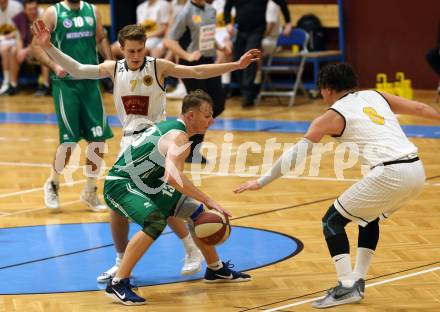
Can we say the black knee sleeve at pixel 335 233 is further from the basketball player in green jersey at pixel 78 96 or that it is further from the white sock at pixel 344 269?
the basketball player in green jersey at pixel 78 96

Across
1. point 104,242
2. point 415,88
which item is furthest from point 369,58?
point 104,242

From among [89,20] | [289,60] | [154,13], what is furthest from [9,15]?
[89,20]

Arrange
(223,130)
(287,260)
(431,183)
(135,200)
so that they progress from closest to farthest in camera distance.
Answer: (135,200)
(287,260)
(431,183)
(223,130)

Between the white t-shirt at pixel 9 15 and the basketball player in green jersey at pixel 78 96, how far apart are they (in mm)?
11031

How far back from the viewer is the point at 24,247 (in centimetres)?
876

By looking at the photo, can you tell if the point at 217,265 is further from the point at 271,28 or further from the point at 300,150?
the point at 271,28

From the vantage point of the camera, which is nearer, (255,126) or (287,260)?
(287,260)

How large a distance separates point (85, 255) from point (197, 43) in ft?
17.1

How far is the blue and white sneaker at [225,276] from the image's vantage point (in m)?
7.50

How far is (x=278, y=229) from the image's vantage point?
360 inches

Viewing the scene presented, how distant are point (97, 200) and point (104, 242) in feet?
4.88

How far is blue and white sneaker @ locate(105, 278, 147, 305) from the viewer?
22.7 feet

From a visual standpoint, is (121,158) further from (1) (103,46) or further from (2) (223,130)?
(2) (223,130)

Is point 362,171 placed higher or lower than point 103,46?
lower
